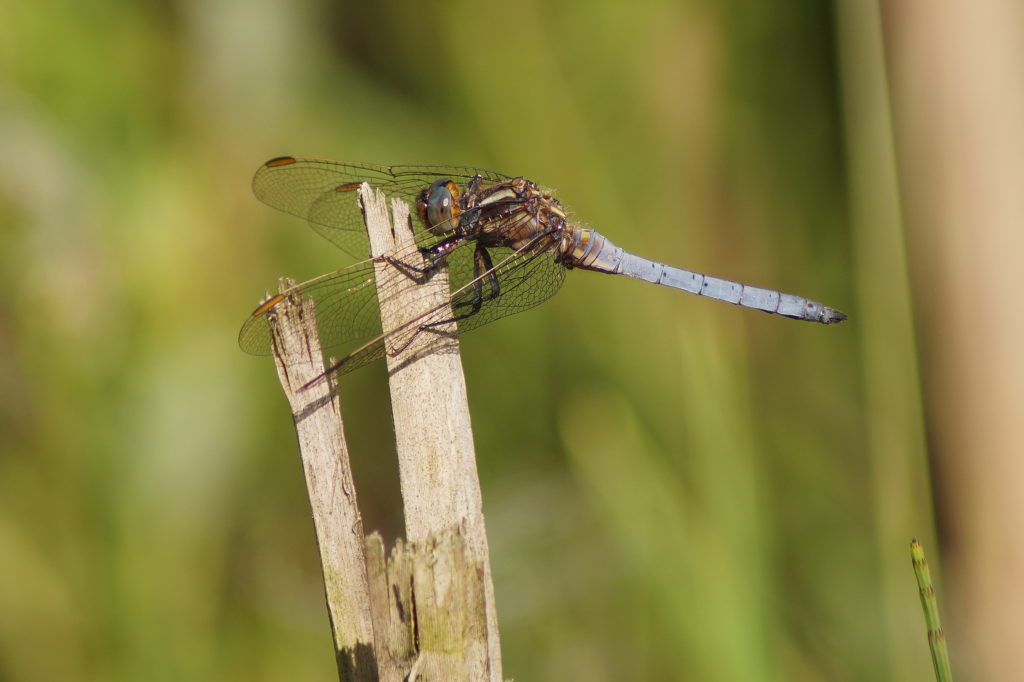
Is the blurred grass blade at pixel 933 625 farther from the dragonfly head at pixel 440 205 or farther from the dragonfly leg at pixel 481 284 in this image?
the dragonfly head at pixel 440 205

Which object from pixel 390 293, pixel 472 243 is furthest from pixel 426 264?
pixel 472 243

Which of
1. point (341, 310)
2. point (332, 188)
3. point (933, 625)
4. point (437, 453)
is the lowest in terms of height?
point (933, 625)

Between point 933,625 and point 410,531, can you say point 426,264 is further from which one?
point 933,625

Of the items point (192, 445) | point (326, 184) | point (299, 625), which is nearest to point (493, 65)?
point (326, 184)

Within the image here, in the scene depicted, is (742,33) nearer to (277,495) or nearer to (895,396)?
(895,396)

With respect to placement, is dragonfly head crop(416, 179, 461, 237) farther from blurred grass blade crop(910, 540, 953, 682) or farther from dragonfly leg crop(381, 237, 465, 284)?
blurred grass blade crop(910, 540, 953, 682)

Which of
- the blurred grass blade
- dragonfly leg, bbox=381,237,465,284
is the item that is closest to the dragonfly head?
dragonfly leg, bbox=381,237,465,284
